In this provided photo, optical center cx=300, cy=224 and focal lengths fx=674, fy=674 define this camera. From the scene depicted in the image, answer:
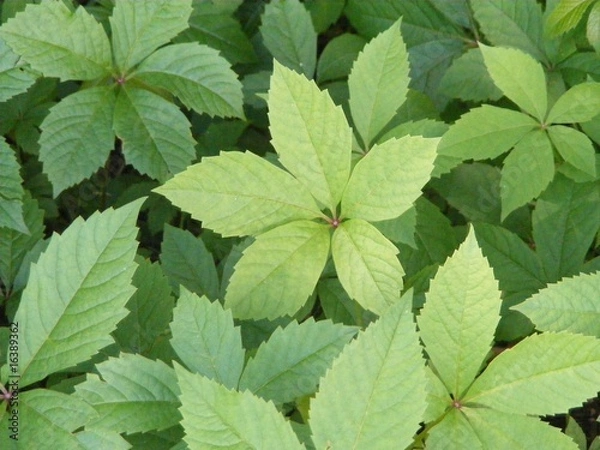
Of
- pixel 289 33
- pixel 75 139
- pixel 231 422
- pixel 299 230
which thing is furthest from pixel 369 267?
pixel 289 33

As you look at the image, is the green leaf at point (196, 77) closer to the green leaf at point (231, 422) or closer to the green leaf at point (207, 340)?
the green leaf at point (207, 340)

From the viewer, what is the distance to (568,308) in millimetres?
1545

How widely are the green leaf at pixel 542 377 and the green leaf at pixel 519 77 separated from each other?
Result: 2.72 ft

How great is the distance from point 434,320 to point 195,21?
5.31ft

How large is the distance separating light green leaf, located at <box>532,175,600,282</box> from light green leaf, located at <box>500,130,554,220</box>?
6.9 inches

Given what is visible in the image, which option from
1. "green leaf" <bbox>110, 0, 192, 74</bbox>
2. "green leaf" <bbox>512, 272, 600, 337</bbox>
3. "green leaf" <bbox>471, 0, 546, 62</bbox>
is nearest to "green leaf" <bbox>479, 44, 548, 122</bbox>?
"green leaf" <bbox>471, 0, 546, 62</bbox>

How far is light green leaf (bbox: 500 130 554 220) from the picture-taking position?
187 centimetres

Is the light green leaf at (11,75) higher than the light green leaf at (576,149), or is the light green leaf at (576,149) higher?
the light green leaf at (11,75)

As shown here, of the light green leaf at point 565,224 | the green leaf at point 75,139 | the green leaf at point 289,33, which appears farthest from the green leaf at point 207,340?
the green leaf at point 289,33

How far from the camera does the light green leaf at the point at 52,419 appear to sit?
1346 millimetres

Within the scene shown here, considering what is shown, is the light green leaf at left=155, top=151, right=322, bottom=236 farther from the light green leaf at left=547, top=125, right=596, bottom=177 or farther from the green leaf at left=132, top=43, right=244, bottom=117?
the light green leaf at left=547, top=125, right=596, bottom=177

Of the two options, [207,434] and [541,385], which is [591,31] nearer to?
[541,385]

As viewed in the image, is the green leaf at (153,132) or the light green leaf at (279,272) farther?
the green leaf at (153,132)

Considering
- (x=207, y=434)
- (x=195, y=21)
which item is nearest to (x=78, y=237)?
(x=207, y=434)
